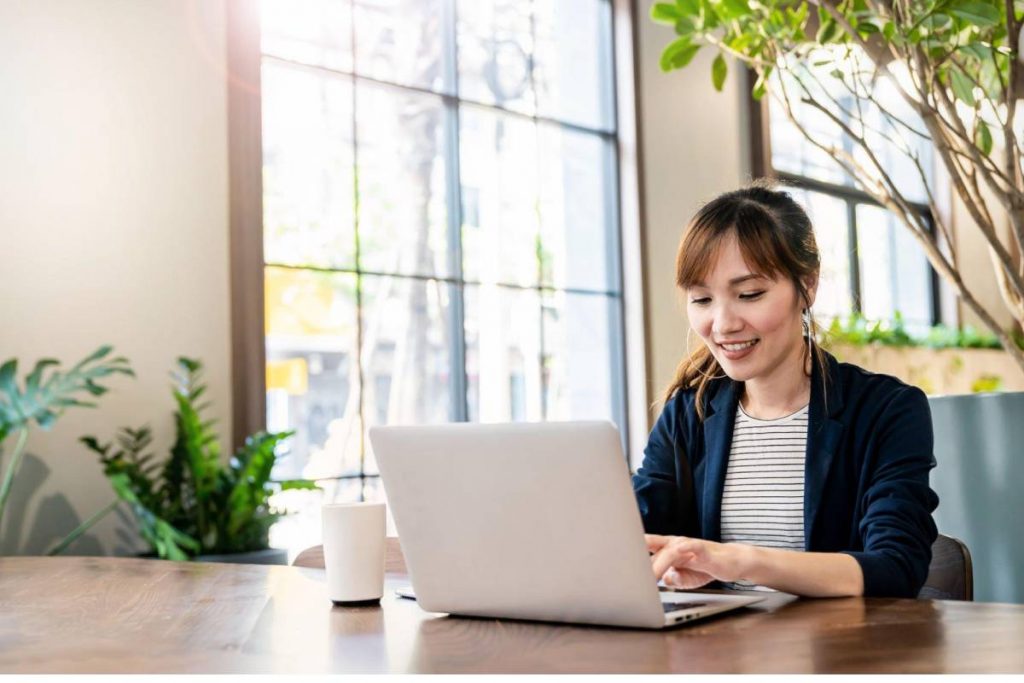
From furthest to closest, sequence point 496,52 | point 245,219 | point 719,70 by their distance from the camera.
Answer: point 496,52 < point 245,219 < point 719,70

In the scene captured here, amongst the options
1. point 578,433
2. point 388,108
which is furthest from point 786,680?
point 388,108

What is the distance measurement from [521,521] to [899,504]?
60 cm

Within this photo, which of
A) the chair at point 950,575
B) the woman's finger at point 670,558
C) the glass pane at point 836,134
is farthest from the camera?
the glass pane at point 836,134

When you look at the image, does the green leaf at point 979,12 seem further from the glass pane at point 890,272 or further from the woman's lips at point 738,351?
the glass pane at point 890,272

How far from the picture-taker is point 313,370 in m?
4.16

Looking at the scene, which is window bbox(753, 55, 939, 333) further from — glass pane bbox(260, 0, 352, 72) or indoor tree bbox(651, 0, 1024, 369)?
indoor tree bbox(651, 0, 1024, 369)

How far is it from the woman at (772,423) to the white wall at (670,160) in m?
3.46

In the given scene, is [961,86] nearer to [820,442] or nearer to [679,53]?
[679,53]

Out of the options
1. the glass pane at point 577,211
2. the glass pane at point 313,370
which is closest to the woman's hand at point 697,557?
the glass pane at point 313,370

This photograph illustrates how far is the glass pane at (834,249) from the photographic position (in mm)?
6570

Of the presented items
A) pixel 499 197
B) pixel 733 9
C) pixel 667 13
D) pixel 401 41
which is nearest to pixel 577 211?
pixel 499 197

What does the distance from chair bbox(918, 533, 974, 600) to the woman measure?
9 centimetres

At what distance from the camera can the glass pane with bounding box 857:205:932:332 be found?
278 inches

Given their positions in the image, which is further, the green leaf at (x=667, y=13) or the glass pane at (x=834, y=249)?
the glass pane at (x=834, y=249)
